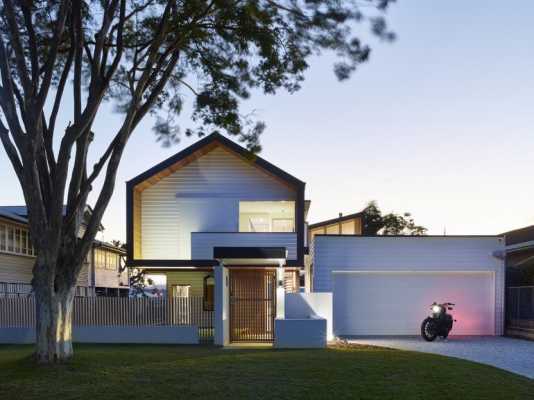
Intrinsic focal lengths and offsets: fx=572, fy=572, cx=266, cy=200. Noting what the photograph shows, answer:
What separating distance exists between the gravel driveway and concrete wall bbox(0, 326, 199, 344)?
5.20m

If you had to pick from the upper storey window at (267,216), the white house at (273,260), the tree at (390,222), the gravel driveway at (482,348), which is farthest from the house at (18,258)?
the tree at (390,222)

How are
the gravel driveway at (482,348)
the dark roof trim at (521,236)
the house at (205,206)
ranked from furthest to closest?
the dark roof trim at (521,236) → the house at (205,206) → the gravel driveway at (482,348)

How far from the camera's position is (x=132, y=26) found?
13.3 meters

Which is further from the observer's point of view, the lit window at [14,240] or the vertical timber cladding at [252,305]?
the lit window at [14,240]

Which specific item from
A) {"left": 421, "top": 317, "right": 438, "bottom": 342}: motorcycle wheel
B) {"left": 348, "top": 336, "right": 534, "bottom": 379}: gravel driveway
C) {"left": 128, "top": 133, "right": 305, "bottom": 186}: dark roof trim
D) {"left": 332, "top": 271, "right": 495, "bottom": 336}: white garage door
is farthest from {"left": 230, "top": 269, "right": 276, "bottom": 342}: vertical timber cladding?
{"left": 128, "top": 133, "right": 305, "bottom": 186}: dark roof trim

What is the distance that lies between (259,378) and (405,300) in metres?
10.9

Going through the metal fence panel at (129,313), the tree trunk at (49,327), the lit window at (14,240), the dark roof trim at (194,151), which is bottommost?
the metal fence panel at (129,313)

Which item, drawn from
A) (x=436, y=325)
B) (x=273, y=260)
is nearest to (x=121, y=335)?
(x=273, y=260)

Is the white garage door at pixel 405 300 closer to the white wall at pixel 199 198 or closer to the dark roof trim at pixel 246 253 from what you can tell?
the dark roof trim at pixel 246 253

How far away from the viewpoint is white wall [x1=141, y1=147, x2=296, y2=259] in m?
22.2

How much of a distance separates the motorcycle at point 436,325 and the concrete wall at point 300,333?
3982 mm

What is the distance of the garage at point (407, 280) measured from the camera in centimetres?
1941

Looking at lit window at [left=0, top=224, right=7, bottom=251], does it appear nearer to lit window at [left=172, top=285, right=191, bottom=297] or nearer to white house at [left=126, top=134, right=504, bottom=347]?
white house at [left=126, top=134, right=504, bottom=347]

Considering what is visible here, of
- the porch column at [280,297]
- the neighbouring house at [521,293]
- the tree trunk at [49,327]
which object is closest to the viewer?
the tree trunk at [49,327]
